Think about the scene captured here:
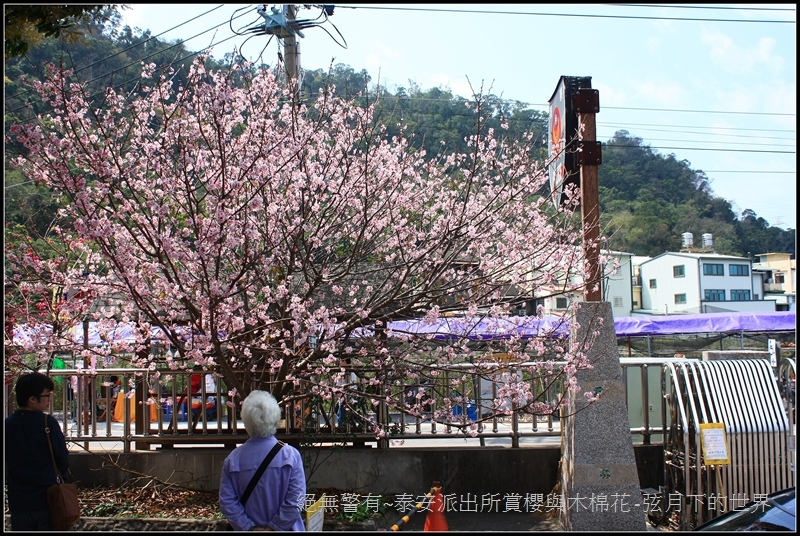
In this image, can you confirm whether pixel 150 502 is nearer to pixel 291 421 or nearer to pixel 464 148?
pixel 291 421

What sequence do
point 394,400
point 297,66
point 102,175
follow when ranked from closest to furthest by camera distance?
point 102,175, point 394,400, point 297,66

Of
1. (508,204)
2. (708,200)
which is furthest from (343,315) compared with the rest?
(708,200)

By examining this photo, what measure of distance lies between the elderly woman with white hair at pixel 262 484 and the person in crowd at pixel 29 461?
1.51 m

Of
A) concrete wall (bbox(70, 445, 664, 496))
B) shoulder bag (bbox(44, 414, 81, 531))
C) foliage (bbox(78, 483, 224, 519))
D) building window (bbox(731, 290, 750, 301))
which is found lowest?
foliage (bbox(78, 483, 224, 519))

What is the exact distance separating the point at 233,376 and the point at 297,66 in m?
4.29

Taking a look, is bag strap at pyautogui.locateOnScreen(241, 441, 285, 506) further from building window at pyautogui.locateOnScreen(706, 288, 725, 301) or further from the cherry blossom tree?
building window at pyautogui.locateOnScreen(706, 288, 725, 301)

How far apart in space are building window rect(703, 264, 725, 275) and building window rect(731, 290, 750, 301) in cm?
139

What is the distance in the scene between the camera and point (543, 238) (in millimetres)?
8031

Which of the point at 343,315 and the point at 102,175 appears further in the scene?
the point at 343,315

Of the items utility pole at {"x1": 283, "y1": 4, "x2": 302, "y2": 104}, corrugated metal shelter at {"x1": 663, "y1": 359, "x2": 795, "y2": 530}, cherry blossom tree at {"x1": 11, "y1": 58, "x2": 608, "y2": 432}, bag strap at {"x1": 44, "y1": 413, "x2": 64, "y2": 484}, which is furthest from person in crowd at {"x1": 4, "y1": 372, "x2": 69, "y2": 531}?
corrugated metal shelter at {"x1": 663, "y1": 359, "x2": 795, "y2": 530}

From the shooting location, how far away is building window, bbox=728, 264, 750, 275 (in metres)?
38.0

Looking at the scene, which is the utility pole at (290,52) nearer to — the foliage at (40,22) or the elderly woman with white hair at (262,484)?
the foliage at (40,22)

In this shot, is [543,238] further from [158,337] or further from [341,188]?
[158,337]

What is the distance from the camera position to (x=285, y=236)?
6738mm
